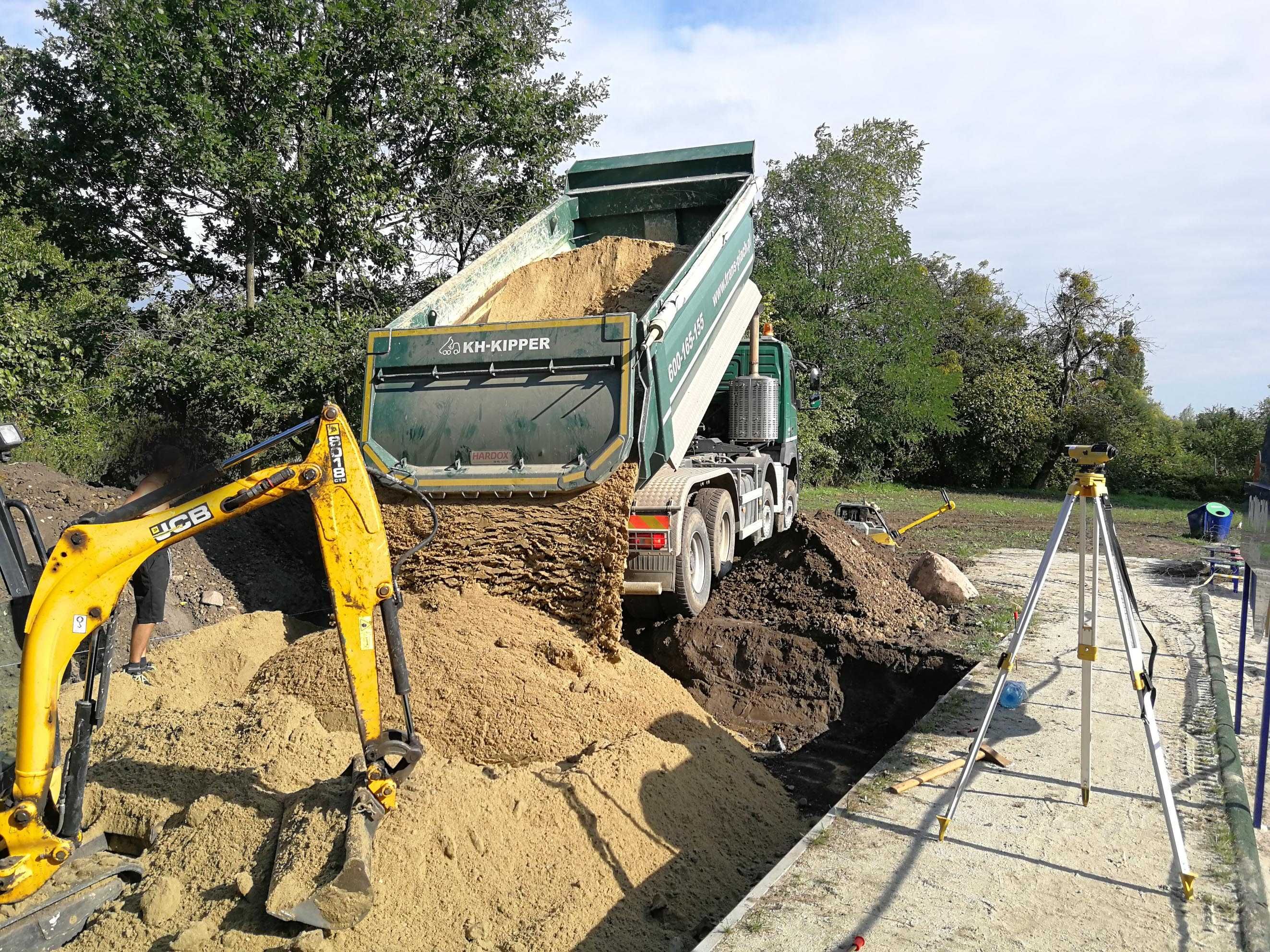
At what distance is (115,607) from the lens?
141 inches

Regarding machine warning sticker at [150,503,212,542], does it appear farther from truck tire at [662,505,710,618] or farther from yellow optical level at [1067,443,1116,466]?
yellow optical level at [1067,443,1116,466]

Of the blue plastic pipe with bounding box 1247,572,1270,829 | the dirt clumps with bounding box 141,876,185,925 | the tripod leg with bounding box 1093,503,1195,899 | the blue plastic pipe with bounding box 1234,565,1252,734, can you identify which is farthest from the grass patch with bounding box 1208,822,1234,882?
the dirt clumps with bounding box 141,876,185,925

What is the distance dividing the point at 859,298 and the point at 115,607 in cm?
2708

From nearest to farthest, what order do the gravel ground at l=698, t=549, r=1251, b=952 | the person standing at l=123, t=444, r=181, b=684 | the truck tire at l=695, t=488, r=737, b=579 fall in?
the gravel ground at l=698, t=549, r=1251, b=952 → the person standing at l=123, t=444, r=181, b=684 → the truck tire at l=695, t=488, r=737, b=579

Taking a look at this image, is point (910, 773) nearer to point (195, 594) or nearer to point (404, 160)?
point (195, 594)

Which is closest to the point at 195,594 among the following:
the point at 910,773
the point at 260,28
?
the point at 910,773

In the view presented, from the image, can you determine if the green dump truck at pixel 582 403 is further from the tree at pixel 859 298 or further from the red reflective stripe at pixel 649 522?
the tree at pixel 859 298

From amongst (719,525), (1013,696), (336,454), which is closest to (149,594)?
(336,454)

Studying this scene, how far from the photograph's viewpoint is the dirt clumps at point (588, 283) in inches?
311

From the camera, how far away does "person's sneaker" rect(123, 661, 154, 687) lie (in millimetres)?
6398

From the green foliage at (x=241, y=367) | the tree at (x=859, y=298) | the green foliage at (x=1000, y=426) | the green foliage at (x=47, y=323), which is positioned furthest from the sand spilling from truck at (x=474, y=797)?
the green foliage at (x=1000, y=426)

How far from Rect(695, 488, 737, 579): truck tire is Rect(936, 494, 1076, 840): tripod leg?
132 inches

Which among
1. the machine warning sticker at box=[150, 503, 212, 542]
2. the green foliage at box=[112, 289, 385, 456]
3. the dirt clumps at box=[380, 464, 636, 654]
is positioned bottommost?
the dirt clumps at box=[380, 464, 636, 654]

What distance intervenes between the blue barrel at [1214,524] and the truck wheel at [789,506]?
831cm
